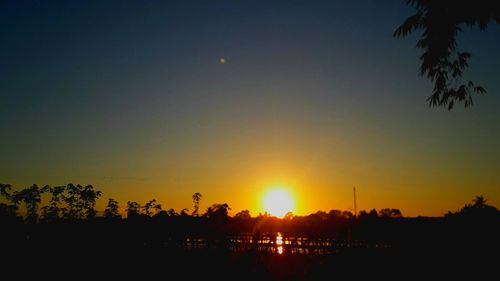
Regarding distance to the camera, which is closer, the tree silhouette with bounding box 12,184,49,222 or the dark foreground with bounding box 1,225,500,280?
the dark foreground with bounding box 1,225,500,280

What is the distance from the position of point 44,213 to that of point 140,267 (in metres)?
61.7

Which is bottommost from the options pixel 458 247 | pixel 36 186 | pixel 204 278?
pixel 204 278

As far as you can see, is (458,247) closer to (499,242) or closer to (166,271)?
(499,242)

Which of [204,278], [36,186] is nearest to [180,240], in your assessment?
[204,278]

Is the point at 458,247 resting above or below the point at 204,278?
above

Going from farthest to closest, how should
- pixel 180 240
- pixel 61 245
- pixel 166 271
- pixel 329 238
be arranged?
pixel 180 240 < pixel 61 245 < pixel 329 238 < pixel 166 271

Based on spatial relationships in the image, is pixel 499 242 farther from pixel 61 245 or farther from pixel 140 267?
pixel 61 245

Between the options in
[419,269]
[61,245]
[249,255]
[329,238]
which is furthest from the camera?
[61,245]

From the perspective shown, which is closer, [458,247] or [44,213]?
[458,247]

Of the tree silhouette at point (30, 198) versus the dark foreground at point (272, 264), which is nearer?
the dark foreground at point (272, 264)

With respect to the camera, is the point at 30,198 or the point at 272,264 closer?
the point at 272,264

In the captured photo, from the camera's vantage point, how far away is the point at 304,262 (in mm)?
25625

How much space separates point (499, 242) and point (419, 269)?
4501 millimetres

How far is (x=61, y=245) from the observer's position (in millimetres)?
37000
